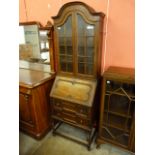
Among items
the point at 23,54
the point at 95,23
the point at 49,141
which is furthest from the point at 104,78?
the point at 23,54

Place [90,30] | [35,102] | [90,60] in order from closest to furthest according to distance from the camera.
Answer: [90,30]
[90,60]
[35,102]

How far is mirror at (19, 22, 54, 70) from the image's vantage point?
2205mm

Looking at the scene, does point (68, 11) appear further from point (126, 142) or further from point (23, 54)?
point (126, 142)

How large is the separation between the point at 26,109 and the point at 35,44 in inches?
42.6

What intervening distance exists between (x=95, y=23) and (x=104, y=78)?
63cm

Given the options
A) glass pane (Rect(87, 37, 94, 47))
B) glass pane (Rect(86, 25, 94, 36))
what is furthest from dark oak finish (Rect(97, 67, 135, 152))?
glass pane (Rect(86, 25, 94, 36))

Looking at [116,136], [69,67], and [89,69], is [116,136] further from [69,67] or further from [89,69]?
[69,67]

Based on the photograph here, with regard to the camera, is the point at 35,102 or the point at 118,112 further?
the point at 35,102

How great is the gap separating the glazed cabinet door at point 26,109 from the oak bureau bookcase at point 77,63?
0.30 m

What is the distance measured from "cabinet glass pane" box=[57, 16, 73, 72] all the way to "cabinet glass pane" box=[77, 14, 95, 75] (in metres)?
0.13

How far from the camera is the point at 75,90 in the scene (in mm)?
1817

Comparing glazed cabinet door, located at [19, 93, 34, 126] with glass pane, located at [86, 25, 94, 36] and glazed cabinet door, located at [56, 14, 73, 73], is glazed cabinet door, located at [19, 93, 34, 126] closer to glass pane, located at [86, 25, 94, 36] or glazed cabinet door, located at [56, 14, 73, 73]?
glazed cabinet door, located at [56, 14, 73, 73]

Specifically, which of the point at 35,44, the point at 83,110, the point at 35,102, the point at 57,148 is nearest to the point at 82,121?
the point at 83,110

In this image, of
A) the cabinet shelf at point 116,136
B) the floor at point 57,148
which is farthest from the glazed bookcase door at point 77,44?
the floor at point 57,148
